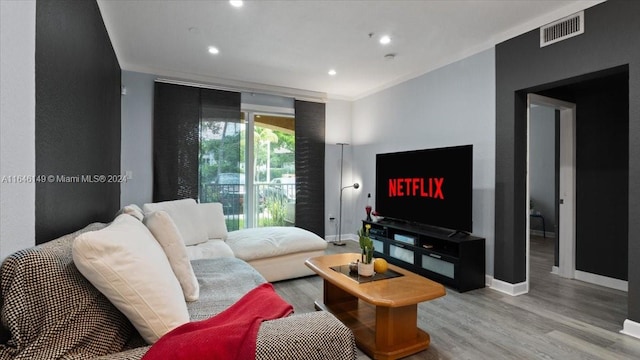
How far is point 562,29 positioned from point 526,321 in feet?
8.13

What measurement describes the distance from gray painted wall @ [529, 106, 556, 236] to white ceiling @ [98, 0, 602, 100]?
352 cm

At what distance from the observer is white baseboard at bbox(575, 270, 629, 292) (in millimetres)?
3229

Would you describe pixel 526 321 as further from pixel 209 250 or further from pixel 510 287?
pixel 209 250

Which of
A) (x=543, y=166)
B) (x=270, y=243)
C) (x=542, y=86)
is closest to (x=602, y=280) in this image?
(x=542, y=86)

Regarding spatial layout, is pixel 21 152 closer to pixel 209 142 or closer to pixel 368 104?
pixel 209 142

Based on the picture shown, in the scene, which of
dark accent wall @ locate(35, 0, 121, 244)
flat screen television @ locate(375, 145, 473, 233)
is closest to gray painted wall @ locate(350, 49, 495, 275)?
flat screen television @ locate(375, 145, 473, 233)

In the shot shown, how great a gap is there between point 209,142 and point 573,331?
444 cm

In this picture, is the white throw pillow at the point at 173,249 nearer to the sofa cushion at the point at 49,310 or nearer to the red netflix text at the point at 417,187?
the sofa cushion at the point at 49,310

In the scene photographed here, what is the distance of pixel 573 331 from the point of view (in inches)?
91.8

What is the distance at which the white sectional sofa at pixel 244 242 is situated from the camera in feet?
10.3

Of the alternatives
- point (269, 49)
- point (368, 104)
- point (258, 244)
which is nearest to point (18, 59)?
point (258, 244)

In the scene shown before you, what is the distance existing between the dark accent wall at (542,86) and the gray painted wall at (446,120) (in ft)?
0.46

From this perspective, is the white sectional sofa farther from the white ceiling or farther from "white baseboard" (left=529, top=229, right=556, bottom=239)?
"white baseboard" (left=529, top=229, right=556, bottom=239)

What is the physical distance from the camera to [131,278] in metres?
0.99
